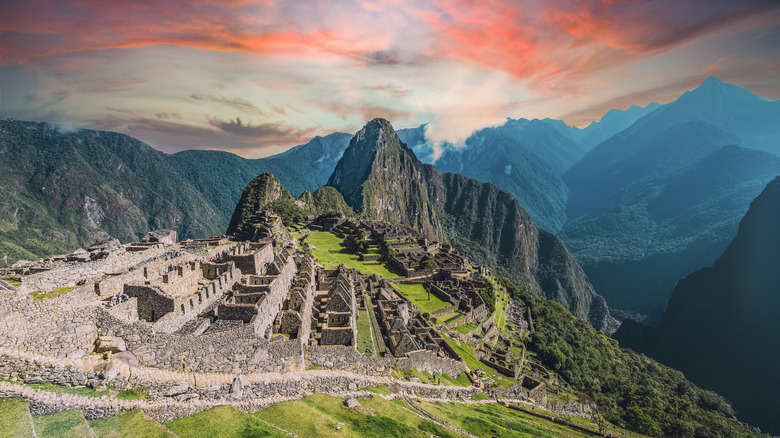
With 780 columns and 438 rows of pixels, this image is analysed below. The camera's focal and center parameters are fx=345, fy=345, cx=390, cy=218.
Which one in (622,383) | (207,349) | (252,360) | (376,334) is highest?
(207,349)

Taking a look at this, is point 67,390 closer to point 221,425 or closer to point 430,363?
point 221,425

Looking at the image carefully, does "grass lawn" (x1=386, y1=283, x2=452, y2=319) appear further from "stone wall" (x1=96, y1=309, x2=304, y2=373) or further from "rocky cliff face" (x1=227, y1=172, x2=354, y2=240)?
"rocky cliff face" (x1=227, y1=172, x2=354, y2=240)

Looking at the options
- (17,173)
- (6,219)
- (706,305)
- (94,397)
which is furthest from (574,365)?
(17,173)

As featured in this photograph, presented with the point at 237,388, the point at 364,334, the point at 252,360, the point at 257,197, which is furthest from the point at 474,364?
the point at 257,197

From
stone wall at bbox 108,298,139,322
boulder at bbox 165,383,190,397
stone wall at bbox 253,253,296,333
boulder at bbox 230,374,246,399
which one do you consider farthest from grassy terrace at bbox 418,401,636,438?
stone wall at bbox 108,298,139,322

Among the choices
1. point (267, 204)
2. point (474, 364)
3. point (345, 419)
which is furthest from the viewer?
A: point (267, 204)

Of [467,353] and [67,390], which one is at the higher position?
[67,390]
